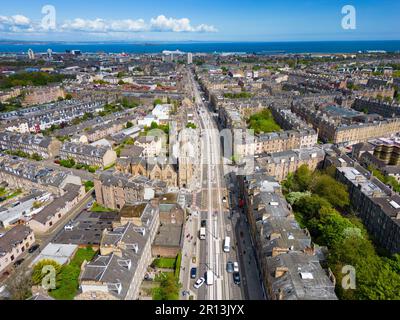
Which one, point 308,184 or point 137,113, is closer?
point 308,184

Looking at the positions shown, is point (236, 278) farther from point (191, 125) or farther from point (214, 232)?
point (191, 125)

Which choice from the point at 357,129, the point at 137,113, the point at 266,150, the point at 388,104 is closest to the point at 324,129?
the point at 357,129

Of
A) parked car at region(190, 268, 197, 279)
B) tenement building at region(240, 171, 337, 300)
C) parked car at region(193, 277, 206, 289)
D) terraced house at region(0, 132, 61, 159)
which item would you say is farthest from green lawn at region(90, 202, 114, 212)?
terraced house at region(0, 132, 61, 159)

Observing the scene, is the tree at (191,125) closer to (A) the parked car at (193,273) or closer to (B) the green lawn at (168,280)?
(B) the green lawn at (168,280)

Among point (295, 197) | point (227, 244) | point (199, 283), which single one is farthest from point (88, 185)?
point (295, 197)

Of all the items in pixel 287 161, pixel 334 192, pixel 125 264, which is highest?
pixel 287 161

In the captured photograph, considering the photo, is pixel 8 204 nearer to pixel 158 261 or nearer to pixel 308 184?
pixel 158 261

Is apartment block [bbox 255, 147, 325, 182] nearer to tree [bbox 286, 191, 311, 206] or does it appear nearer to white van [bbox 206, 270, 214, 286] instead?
tree [bbox 286, 191, 311, 206]

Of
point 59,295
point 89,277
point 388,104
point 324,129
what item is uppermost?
point 388,104
